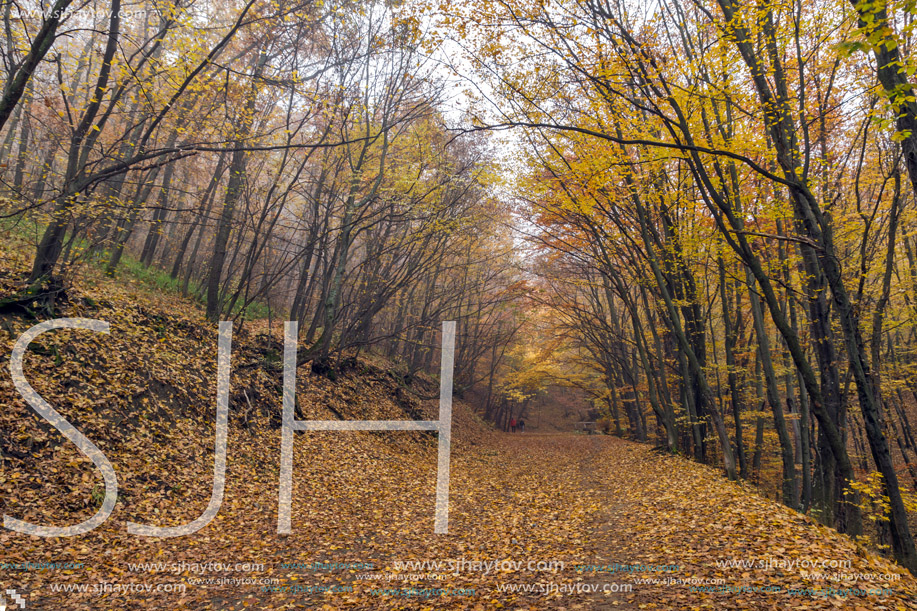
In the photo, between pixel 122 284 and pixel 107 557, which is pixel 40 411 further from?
pixel 122 284

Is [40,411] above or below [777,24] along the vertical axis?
below

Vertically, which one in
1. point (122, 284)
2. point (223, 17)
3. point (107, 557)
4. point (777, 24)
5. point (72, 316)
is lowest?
point (107, 557)

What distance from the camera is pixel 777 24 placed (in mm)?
6527

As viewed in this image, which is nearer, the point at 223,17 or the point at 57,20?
the point at 57,20

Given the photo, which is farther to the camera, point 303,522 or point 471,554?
point 303,522

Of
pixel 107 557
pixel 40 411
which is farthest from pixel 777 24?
pixel 40 411

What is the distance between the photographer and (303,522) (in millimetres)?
6449

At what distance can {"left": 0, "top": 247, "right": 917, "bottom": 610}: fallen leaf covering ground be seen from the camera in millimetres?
4223

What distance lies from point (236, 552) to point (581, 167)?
28.2ft

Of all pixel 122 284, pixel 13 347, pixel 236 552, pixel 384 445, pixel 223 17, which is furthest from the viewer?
pixel 223 17

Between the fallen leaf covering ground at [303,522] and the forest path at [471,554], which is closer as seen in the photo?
the forest path at [471,554]

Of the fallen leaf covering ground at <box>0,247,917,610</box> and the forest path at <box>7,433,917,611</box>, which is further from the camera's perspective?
the fallen leaf covering ground at <box>0,247,917,610</box>

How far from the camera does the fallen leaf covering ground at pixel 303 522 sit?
422 cm

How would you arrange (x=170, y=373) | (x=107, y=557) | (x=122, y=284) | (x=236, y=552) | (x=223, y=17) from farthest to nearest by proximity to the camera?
(x=223, y=17)
(x=122, y=284)
(x=170, y=373)
(x=236, y=552)
(x=107, y=557)
